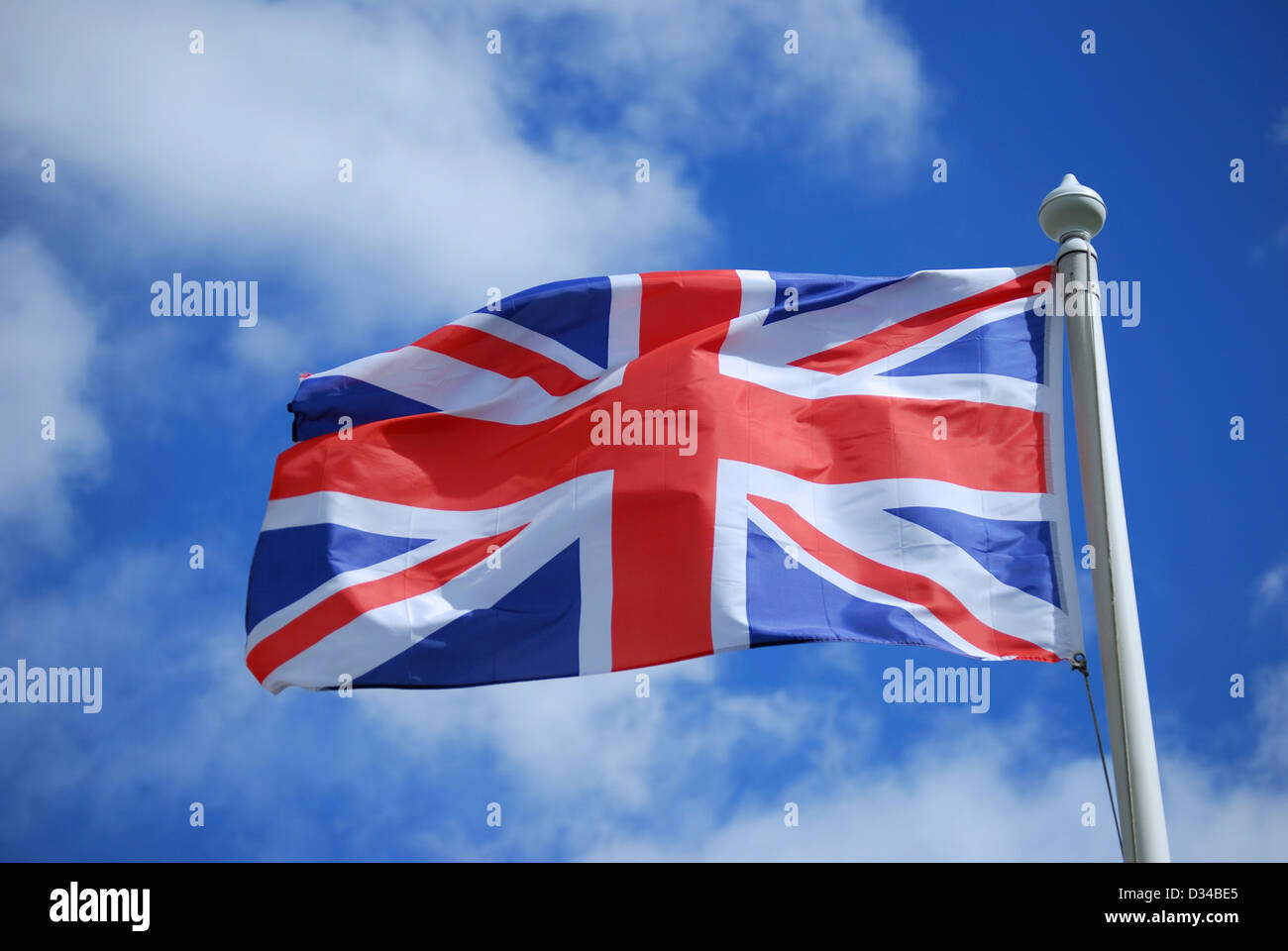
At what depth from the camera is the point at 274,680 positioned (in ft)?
34.8

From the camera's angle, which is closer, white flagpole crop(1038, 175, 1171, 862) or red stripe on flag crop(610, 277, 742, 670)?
white flagpole crop(1038, 175, 1171, 862)

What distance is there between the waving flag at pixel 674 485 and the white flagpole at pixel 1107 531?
670 millimetres

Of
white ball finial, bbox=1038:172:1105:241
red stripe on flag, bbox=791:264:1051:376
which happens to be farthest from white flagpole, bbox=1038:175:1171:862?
red stripe on flag, bbox=791:264:1051:376

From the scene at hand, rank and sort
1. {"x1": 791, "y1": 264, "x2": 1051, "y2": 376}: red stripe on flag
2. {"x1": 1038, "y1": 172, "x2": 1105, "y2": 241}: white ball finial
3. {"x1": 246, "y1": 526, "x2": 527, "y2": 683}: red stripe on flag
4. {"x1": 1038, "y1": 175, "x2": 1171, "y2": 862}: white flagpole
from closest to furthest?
{"x1": 1038, "y1": 175, "x2": 1171, "y2": 862}: white flagpole, {"x1": 1038, "y1": 172, "x2": 1105, "y2": 241}: white ball finial, {"x1": 791, "y1": 264, "x2": 1051, "y2": 376}: red stripe on flag, {"x1": 246, "y1": 526, "x2": 527, "y2": 683}: red stripe on flag

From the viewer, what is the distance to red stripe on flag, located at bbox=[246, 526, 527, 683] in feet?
34.7

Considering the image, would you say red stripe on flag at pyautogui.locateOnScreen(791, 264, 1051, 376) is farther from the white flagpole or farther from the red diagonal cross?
the white flagpole

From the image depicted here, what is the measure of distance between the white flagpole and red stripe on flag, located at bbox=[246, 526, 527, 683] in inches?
163

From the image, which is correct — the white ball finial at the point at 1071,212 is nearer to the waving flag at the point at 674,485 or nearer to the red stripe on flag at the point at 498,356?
the waving flag at the point at 674,485

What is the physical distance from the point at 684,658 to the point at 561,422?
2.42m

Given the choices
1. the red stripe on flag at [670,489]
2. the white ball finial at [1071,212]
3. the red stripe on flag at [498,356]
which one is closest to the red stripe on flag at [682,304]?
the red stripe on flag at [670,489]

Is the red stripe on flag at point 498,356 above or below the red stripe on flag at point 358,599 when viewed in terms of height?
above

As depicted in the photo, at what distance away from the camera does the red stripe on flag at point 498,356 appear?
11.4m

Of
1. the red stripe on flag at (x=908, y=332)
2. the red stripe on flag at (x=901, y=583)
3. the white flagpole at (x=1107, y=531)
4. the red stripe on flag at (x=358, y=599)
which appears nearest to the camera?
the white flagpole at (x=1107, y=531)

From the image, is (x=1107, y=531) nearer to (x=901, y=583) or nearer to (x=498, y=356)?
(x=901, y=583)
